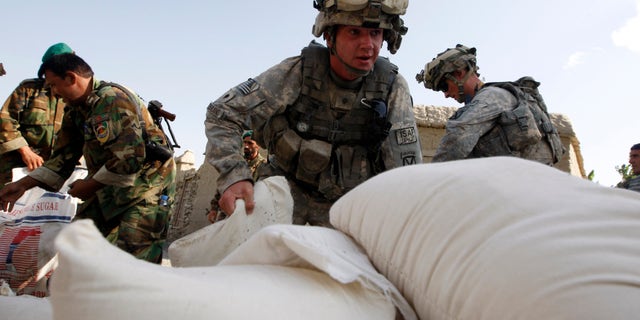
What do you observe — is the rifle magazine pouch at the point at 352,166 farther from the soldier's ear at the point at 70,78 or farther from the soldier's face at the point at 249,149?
the soldier's face at the point at 249,149

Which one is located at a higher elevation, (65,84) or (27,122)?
(65,84)

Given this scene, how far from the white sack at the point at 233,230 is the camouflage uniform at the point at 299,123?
55 cm

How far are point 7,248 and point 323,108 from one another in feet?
6.00

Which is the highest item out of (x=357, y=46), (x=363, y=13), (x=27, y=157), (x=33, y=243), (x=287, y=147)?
(x=363, y=13)

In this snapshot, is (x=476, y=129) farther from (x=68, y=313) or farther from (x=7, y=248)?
(x=7, y=248)

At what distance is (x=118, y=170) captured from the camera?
2418mm

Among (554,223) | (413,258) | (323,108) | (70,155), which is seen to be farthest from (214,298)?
(70,155)

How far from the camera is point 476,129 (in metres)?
2.46

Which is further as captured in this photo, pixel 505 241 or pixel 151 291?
pixel 505 241

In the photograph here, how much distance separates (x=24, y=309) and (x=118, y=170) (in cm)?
140

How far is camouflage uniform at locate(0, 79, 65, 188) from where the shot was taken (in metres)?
3.61

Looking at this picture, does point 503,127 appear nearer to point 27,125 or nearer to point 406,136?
point 406,136

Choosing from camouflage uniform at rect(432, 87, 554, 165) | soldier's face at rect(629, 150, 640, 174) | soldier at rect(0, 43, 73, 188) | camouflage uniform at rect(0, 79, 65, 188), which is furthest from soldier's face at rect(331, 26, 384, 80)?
soldier's face at rect(629, 150, 640, 174)

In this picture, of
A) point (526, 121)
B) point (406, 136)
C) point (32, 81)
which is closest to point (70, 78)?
point (32, 81)
